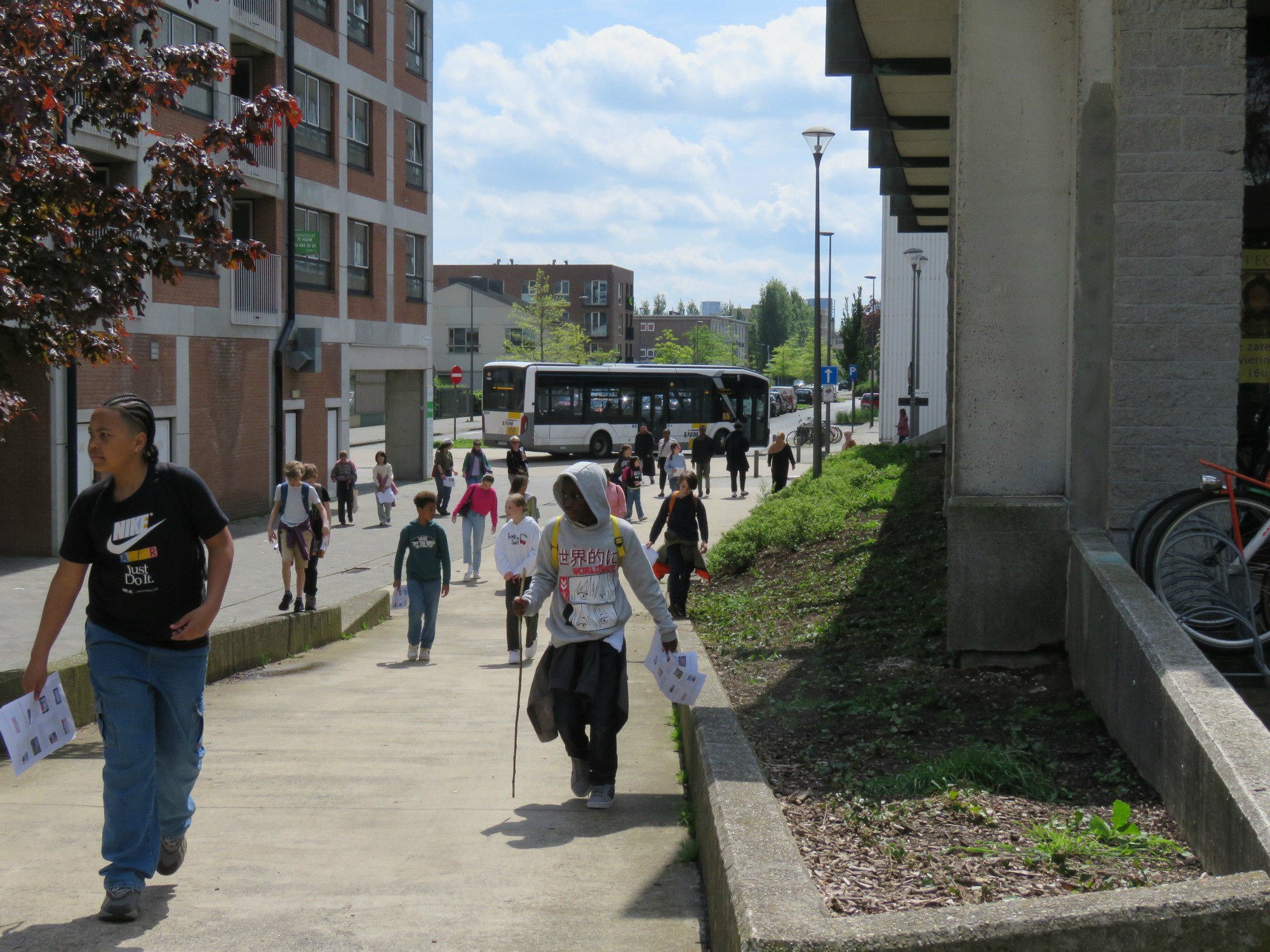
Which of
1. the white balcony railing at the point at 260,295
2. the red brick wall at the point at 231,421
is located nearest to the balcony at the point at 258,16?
the white balcony railing at the point at 260,295

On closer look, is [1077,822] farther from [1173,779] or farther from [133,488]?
[133,488]

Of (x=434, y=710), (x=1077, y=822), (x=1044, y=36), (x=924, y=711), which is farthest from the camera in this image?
(x=434, y=710)

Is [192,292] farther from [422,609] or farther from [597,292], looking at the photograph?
[597,292]

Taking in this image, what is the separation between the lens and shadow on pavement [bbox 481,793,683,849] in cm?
533

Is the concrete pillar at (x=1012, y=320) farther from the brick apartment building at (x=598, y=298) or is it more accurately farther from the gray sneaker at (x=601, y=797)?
the brick apartment building at (x=598, y=298)

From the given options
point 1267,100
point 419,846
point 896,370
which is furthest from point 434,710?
point 896,370

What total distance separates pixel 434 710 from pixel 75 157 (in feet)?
13.4

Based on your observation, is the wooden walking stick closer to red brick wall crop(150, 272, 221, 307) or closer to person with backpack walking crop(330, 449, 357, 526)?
red brick wall crop(150, 272, 221, 307)

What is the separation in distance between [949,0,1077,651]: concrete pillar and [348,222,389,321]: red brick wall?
84.5 ft

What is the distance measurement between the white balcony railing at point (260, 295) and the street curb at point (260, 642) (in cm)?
1178

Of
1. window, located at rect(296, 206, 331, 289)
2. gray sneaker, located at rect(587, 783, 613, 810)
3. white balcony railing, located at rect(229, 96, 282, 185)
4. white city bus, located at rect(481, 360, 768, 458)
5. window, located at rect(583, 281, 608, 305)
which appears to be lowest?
gray sneaker, located at rect(587, 783, 613, 810)

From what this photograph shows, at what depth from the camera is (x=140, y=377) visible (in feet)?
72.5

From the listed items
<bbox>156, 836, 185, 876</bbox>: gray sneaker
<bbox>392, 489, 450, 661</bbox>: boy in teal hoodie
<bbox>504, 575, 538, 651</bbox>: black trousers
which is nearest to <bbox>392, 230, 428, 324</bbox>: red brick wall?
<bbox>392, 489, 450, 661</bbox>: boy in teal hoodie

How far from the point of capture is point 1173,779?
4285 mm
